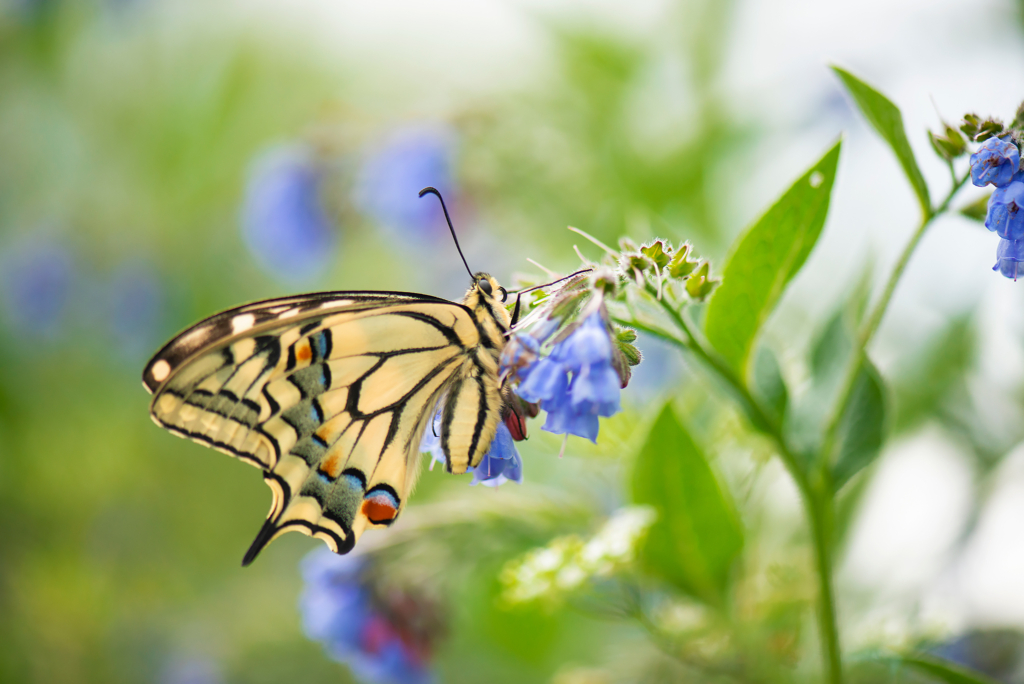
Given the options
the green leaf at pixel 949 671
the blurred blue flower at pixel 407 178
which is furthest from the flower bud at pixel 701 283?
the blurred blue flower at pixel 407 178

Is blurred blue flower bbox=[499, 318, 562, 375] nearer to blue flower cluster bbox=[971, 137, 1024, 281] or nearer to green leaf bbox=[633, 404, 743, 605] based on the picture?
green leaf bbox=[633, 404, 743, 605]

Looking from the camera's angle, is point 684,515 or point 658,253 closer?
point 658,253

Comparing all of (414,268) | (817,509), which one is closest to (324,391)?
(817,509)

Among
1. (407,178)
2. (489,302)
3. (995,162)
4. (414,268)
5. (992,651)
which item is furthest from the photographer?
(414,268)

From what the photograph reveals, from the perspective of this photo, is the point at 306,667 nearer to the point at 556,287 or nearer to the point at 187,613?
the point at 187,613

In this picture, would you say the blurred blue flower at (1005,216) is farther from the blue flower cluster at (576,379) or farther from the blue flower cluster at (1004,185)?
the blue flower cluster at (576,379)

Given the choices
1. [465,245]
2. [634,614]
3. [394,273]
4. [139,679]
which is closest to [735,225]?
[465,245]

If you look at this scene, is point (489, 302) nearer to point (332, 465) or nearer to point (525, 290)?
point (525, 290)
